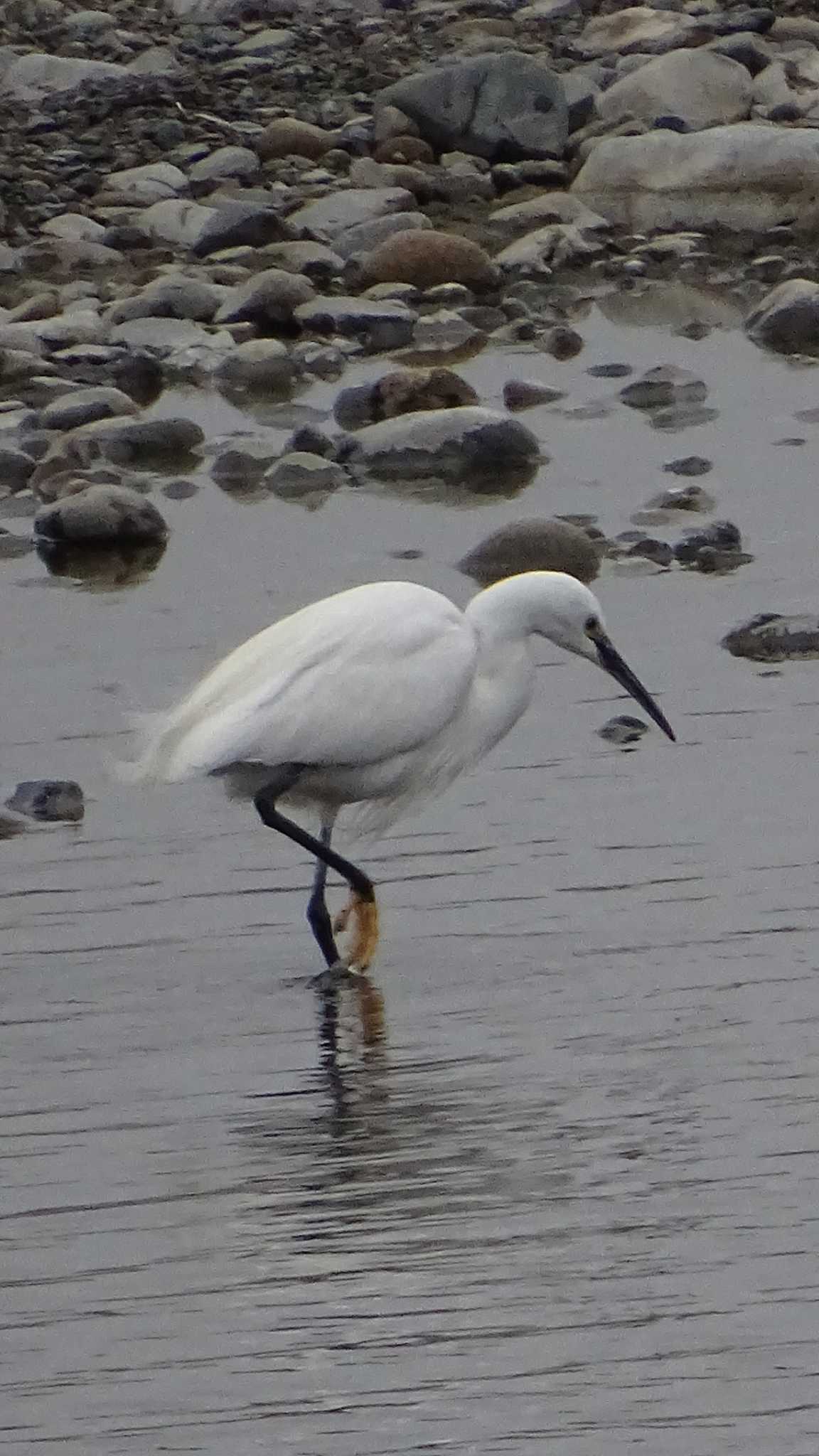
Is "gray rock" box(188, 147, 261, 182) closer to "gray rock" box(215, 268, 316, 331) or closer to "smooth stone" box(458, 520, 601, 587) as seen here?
"gray rock" box(215, 268, 316, 331)

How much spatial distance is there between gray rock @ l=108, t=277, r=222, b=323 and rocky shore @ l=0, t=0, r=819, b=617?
0.07 feet

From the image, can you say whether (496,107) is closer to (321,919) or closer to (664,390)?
(664,390)

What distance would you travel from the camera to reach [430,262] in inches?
727

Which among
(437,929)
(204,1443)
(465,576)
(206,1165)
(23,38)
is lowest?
(23,38)

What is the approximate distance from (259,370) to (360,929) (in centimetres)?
874

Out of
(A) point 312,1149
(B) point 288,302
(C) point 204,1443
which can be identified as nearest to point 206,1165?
(A) point 312,1149

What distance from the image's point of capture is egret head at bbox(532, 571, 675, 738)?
334 inches

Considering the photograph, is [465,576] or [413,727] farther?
[465,576]

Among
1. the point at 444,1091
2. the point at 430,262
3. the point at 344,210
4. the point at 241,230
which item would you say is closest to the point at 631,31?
the point at 344,210

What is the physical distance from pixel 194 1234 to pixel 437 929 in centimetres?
237

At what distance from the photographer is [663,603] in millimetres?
11508

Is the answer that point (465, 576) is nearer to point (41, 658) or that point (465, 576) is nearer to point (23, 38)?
point (41, 658)

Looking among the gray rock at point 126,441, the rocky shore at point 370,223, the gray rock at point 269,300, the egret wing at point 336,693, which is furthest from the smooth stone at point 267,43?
the egret wing at point 336,693

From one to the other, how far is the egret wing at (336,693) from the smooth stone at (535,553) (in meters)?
3.49
